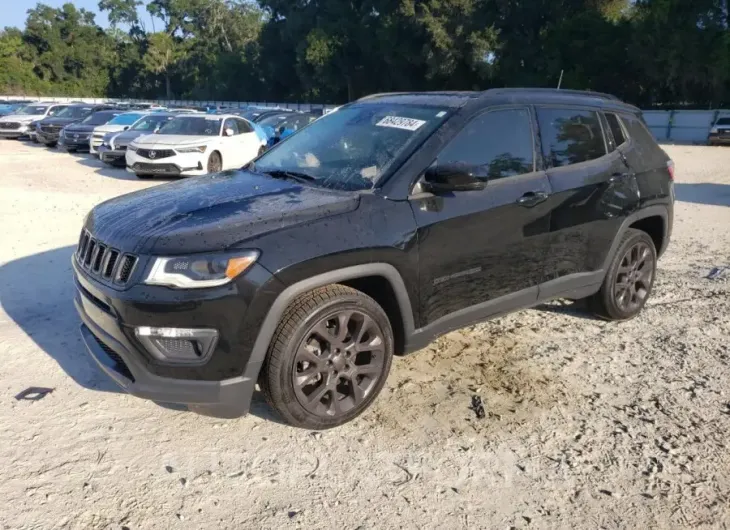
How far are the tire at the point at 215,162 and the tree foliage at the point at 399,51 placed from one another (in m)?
33.5

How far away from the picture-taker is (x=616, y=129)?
5016mm

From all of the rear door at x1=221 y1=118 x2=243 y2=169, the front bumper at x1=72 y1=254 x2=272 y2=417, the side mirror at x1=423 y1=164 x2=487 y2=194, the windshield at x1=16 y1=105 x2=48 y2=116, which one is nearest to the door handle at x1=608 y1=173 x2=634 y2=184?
the side mirror at x1=423 y1=164 x2=487 y2=194

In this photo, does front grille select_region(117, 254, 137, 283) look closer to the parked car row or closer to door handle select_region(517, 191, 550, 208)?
door handle select_region(517, 191, 550, 208)

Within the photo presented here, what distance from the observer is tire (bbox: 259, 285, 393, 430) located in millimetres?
3271

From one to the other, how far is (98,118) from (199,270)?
66.2 feet

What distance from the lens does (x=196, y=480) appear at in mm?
3094

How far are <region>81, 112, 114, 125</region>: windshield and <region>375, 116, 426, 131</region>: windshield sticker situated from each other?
1876 cm

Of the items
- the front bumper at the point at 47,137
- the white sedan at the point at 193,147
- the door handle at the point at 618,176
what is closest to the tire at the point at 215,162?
the white sedan at the point at 193,147

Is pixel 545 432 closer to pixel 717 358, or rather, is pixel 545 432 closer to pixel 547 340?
pixel 547 340

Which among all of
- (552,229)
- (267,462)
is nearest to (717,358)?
(552,229)

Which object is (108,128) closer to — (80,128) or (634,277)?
(80,128)

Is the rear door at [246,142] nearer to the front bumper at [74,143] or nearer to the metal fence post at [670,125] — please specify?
the front bumper at [74,143]

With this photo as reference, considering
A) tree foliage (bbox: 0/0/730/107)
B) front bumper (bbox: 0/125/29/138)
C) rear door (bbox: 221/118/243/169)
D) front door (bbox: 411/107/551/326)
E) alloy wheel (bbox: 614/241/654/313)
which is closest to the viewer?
front door (bbox: 411/107/551/326)

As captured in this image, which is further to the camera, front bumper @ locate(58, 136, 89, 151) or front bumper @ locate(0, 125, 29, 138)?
front bumper @ locate(0, 125, 29, 138)
